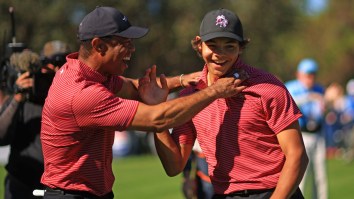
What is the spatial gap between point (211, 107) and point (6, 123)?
7.37 ft

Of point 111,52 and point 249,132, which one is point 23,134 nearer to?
point 111,52

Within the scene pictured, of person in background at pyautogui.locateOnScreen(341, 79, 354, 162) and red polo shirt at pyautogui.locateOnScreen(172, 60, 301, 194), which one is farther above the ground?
red polo shirt at pyautogui.locateOnScreen(172, 60, 301, 194)

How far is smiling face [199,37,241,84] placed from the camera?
5777 mm

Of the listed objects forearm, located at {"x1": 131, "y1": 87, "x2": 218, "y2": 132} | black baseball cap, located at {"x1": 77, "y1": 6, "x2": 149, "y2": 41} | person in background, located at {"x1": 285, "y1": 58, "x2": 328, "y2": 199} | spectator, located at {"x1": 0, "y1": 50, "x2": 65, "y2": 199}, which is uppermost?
black baseball cap, located at {"x1": 77, "y1": 6, "x2": 149, "y2": 41}

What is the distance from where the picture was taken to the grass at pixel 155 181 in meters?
16.1

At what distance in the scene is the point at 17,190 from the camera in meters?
7.61

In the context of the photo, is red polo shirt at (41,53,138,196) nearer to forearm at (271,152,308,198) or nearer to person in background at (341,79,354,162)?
forearm at (271,152,308,198)

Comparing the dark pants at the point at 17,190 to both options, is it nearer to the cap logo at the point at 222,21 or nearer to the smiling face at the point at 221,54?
the smiling face at the point at 221,54

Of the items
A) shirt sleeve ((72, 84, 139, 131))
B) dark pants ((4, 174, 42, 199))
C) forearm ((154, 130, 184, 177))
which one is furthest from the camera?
dark pants ((4, 174, 42, 199))

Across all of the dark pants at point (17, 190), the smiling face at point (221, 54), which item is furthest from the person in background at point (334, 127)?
the smiling face at point (221, 54)

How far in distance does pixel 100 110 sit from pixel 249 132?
3.41ft

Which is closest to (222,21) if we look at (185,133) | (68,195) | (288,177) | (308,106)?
(185,133)

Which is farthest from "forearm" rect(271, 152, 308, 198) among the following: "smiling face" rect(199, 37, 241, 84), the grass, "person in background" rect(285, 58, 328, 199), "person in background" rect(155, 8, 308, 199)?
the grass

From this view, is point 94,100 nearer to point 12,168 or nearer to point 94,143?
point 94,143
